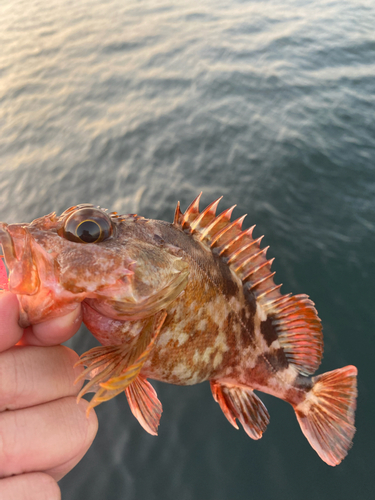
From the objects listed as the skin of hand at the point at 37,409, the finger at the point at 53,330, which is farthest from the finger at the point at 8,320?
the finger at the point at 53,330

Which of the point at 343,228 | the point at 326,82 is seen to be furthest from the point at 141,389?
the point at 326,82

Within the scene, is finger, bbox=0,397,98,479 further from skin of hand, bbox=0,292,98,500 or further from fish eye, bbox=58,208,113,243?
fish eye, bbox=58,208,113,243

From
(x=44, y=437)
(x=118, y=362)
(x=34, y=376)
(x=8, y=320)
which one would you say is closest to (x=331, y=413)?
(x=118, y=362)

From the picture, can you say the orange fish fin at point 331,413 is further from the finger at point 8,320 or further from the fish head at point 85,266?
the finger at point 8,320

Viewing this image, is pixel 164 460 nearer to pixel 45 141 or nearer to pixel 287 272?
pixel 287 272

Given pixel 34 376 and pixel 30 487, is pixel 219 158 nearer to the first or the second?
pixel 34 376

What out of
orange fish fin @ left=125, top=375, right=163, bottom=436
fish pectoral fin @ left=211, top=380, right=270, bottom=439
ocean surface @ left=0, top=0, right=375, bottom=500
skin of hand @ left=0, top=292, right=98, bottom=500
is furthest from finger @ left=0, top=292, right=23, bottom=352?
ocean surface @ left=0, top=0, right=375, bottom=500
